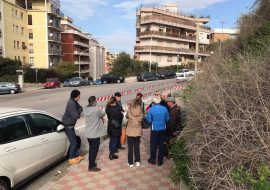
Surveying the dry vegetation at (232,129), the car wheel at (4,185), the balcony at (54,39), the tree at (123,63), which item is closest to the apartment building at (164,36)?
the tree at (123,63)

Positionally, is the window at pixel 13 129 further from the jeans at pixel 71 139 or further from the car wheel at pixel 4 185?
the jeans at pixel 71 139

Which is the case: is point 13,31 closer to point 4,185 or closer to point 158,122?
point 158,122

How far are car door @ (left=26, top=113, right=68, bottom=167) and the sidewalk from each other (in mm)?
507

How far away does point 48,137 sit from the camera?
22.1 feet

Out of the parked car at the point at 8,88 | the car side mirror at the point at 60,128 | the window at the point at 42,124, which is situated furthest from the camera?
the parked car at the point at 8,88

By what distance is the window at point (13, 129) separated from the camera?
18.1 ft

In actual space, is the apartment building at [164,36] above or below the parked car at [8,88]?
above

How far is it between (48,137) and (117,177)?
68.9 inches

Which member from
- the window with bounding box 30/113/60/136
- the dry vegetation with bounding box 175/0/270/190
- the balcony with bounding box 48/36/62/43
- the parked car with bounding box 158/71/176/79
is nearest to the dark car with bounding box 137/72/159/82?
the parked car with bounding box 158/71/176/79

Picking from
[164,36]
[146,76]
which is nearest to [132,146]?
[146,76]

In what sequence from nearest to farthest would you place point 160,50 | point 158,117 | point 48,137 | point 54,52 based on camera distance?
point 48,137 < point 158,117 < point 54,52 < point 160,50

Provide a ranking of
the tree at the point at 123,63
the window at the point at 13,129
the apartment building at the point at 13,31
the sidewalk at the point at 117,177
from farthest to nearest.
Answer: the tree at the point at 123,63 → the apartment building at the point at 13,31 → the sidewalk at the point at 117,177 → the window at the point at 13,129

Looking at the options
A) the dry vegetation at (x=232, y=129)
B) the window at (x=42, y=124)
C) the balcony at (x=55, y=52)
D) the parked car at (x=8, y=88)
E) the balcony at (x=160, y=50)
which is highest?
the balcony at (x=160, y=50)

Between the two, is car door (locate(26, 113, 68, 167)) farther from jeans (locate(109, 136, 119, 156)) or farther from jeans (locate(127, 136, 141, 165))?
jeans (locate(127, 136, 141, 165))
